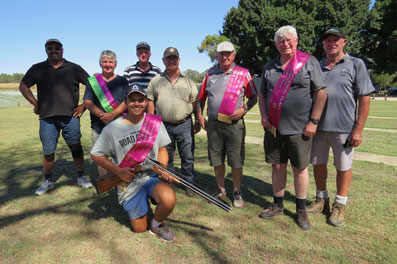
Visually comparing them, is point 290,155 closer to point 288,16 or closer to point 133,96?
point 133,96

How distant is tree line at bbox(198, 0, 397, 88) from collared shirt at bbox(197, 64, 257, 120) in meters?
29.1

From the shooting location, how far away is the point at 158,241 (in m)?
2.73

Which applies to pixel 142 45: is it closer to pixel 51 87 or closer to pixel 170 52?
pixel 170 52

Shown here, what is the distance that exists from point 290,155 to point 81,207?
2853 millimetres

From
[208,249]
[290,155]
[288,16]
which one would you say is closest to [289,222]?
[290,155]

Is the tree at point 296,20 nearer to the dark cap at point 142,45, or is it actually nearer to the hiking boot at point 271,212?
the dark cap at point 142,45

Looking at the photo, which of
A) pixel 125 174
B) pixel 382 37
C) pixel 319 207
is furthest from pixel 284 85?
pixel 382 37

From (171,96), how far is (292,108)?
5.52 feet

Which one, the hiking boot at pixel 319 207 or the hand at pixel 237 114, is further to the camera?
the hand at pixel 237 114

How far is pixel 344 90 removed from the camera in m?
2.90

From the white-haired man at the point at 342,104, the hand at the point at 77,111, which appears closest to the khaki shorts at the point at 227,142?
the white-haired man at the point at 342,104

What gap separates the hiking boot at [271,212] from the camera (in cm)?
317

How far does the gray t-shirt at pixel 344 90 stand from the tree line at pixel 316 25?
2921 cm

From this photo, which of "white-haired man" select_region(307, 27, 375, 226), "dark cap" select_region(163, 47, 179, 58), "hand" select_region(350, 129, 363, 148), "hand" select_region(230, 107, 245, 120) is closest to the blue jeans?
"hand" select_region(230, 107, 245, 120)
